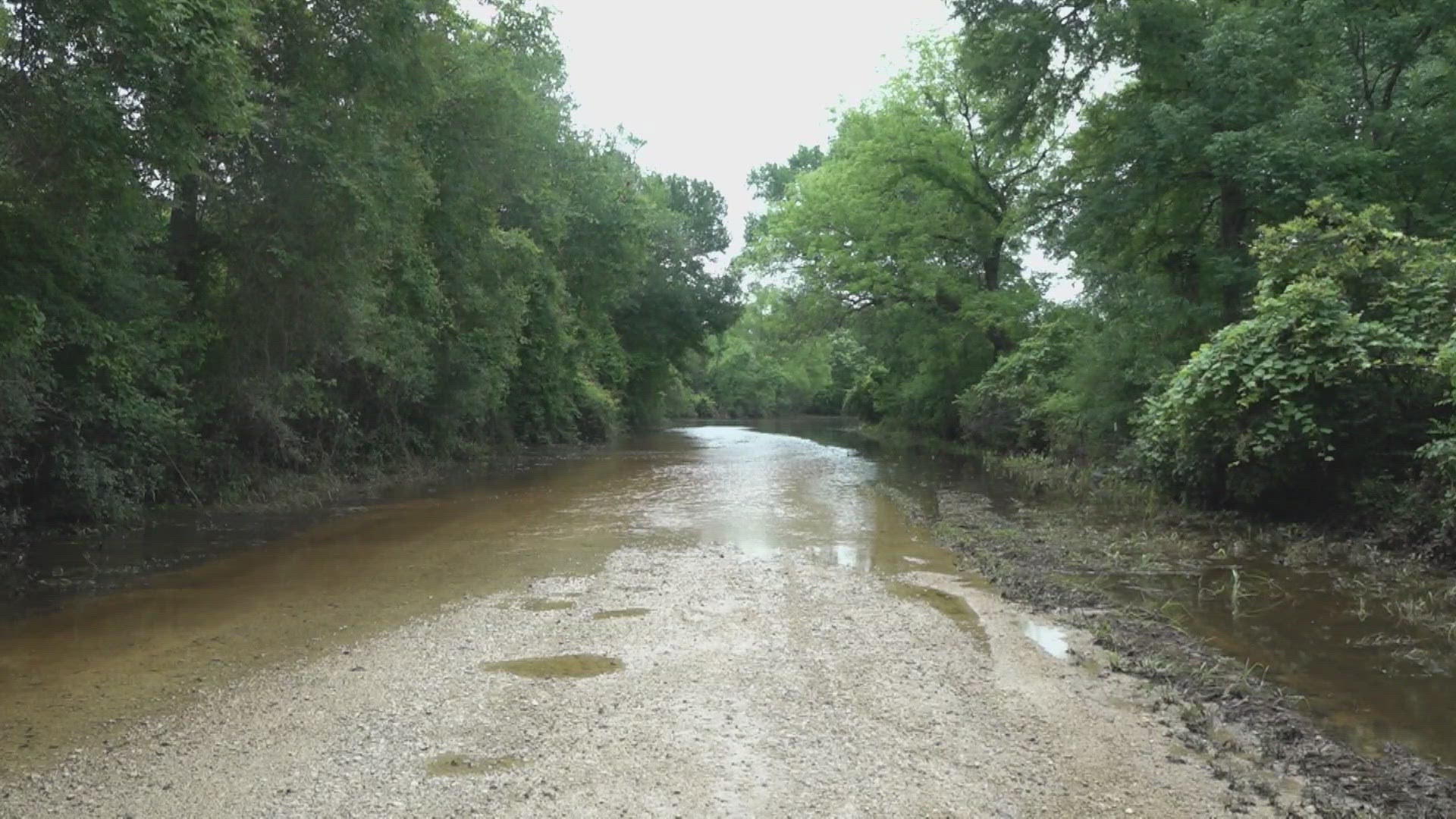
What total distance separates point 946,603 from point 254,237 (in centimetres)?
956

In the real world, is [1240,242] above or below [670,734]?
above

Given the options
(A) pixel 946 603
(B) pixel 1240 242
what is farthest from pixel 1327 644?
(B) pixel 1240 242

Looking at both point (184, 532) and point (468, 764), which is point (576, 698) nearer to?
point (468, 764)

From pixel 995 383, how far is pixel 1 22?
20331mm

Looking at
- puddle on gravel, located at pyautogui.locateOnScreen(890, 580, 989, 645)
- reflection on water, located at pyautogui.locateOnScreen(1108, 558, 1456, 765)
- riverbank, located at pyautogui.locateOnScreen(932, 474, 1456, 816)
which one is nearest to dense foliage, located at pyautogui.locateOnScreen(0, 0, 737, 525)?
puddle on gravel, located at pyautogui.locateOnScreen(890, 580, 989, 645)

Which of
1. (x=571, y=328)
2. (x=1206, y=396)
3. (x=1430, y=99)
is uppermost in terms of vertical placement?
(x=1430, y=99)

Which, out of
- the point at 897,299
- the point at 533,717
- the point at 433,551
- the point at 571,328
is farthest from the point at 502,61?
the point at 533,717

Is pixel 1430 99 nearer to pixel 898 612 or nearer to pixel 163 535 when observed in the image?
pixel 898 612

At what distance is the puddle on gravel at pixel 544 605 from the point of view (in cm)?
720

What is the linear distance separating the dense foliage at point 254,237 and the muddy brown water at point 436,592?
4.83 feet

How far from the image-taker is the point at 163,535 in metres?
10.7

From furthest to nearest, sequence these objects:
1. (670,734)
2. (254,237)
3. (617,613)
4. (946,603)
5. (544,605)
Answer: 1. (254,237)
2. (946,603)
3. (544,605)
4. (617,613)
5. (670,734)

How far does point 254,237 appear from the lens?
1145 cm

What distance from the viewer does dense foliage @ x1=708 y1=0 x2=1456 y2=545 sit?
9.40m
